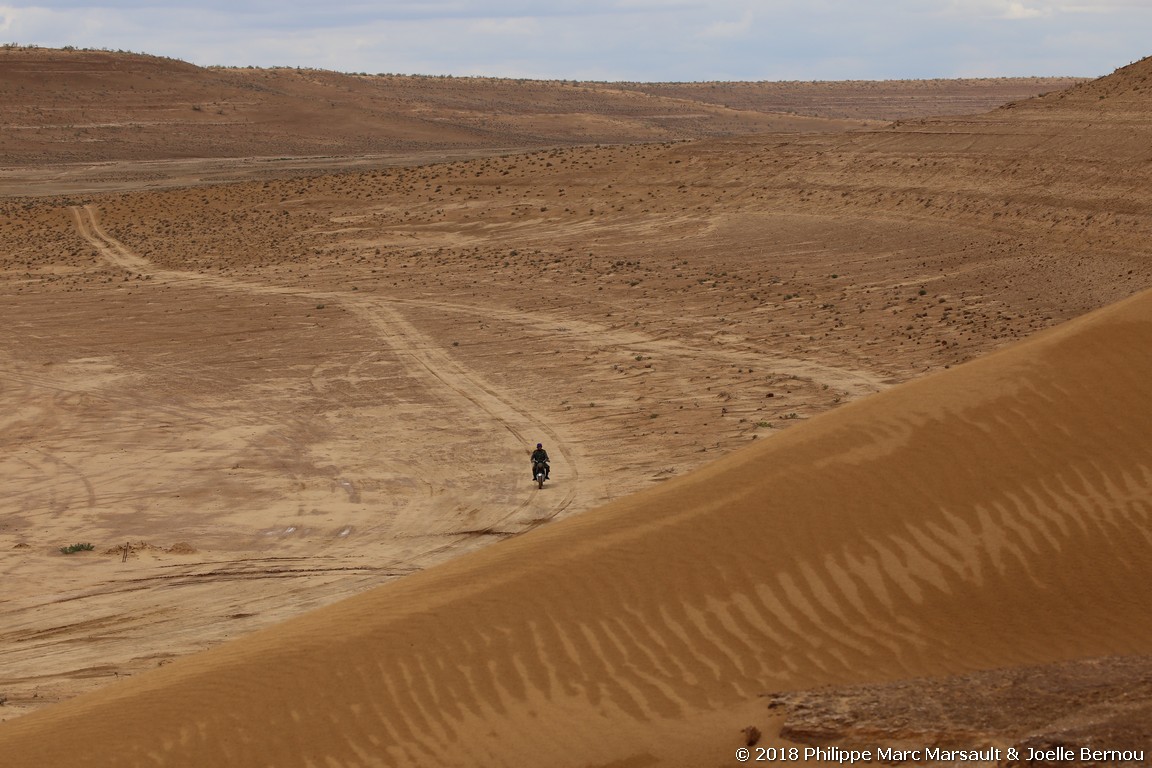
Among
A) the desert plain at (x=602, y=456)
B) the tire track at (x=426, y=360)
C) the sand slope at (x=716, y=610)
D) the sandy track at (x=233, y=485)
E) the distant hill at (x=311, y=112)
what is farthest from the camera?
the distant hill at (x=311, y=112)

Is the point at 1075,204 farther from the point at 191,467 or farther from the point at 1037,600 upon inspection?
the point at 1037,600

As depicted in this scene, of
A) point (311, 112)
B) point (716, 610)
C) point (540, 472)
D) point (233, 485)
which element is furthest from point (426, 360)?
point (311, 112)

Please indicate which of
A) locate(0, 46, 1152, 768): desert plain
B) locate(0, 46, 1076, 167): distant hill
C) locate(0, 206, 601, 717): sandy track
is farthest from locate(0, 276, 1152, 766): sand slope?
locate(0, 46, 1076, 167): distant hill

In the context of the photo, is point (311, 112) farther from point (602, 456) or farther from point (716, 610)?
point (716, 610)

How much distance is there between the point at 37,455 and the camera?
19891 millimetres

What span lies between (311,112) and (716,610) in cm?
9007

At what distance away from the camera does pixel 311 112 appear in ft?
310

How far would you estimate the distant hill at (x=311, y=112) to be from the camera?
82.3 meters

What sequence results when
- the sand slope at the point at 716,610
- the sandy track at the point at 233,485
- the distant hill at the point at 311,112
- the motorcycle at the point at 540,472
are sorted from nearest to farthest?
the sand slope at the point at 716,610 < the sandy track at the point at 233,485 < the motorcycle at the point at 540,472 < the distant hill at the point at 311,112

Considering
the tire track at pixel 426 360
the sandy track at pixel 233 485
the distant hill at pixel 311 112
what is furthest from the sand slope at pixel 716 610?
the distant hill at pixel 311 112

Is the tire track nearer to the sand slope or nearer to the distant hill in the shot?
the sand slope

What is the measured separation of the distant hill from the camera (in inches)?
3241

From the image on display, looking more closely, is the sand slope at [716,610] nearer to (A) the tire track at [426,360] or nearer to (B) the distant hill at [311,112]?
(A) the tire track at [426,360]

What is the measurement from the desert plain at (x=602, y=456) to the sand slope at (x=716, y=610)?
34 mm
